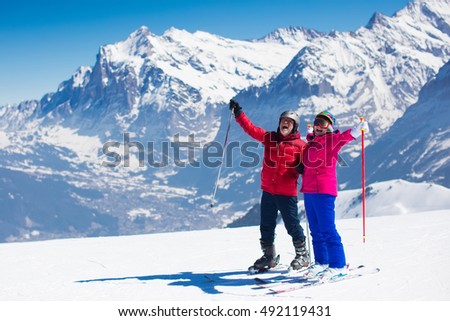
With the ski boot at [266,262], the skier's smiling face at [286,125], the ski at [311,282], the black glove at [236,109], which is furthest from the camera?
the black glove at [236,109]

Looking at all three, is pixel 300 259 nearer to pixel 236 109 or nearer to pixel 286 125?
pixel 286 125

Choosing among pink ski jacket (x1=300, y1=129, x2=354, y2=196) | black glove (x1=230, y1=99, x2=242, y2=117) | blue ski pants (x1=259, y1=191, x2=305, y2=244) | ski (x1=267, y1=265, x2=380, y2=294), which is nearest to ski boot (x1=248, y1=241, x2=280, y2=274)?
blue ski pants (x1=259, y1=191, x2=305, y2=244)

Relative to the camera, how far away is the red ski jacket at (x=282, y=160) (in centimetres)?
779

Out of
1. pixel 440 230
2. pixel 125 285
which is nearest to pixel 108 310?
pixel 125 285

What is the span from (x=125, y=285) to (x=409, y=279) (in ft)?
12.4

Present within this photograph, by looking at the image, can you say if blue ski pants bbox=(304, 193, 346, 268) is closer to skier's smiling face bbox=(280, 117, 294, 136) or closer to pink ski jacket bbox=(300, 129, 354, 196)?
pink ski jacket bbox=(300, 129, 354, 196)

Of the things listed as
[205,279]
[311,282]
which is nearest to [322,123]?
[311,282]

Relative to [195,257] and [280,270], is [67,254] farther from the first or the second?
[280,270]

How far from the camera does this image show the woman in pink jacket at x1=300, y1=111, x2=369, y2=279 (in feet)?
23.5

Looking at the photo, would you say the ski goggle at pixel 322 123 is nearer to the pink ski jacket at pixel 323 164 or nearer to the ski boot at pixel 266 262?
the pink ski jacket at pixel 323 164

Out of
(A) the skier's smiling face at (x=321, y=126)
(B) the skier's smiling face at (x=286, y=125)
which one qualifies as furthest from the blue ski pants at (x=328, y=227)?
(B) the skier's smiling face at (x=286, y=125)

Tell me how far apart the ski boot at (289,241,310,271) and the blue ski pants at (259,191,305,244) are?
→ 97mm

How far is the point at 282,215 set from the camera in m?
7.89

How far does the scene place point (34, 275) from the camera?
858 cm
